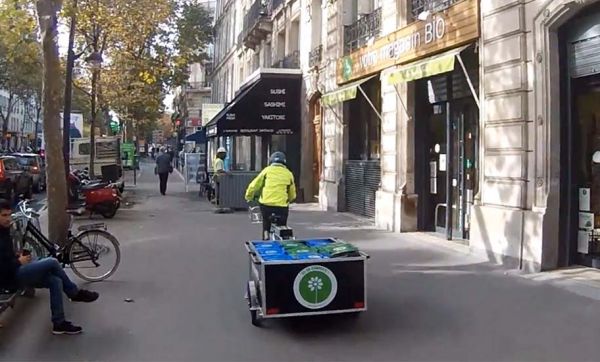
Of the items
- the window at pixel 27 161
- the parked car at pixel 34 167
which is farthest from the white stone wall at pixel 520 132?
the window at pixel 27 161

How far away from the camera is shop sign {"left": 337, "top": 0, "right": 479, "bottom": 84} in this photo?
36.4 ft

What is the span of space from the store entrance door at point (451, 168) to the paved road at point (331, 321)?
1.71m

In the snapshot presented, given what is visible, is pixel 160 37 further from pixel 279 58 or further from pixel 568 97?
pixel 568 97

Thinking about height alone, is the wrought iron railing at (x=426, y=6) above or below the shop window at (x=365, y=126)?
above

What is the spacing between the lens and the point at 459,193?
1255 centimetres

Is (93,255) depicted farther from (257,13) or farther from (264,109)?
(257,13)

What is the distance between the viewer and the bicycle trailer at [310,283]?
641 cm

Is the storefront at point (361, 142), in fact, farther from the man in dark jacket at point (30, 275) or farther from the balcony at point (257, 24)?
the balcony at point (257, 24)

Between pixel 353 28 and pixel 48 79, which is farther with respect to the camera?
pixel 353 28

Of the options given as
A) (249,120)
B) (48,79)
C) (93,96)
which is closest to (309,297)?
(48,79)

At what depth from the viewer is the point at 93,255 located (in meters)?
8.92

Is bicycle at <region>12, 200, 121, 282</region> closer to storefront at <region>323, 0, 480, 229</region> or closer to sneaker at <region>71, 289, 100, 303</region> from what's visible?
sneaker at <region>71, 289, 100, 303</region>

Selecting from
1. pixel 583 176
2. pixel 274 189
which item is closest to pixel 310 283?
pixel 274 189

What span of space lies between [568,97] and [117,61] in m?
21.9
